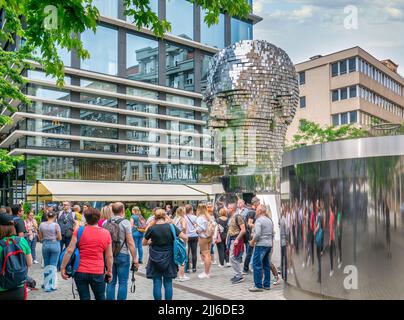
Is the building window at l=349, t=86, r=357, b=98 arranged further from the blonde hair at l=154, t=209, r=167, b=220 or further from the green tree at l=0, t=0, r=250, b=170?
the blonde hair at l=154, t=209, r=167, b=220

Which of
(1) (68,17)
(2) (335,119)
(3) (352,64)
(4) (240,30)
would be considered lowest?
(1) (68,17)

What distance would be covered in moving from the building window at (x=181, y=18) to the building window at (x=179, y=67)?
5.28ft

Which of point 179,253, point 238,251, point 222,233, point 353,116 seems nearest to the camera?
point 179,253

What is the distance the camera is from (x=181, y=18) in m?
50.3

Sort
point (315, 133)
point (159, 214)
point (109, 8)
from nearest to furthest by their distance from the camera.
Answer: point (159, 214)
point (315, 133)
point (109, 8)

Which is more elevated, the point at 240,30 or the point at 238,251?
the point at 240,30

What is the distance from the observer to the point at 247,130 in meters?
21.2

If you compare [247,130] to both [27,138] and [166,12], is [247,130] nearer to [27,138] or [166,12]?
[27,138]

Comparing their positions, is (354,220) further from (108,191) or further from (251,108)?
(108,191)

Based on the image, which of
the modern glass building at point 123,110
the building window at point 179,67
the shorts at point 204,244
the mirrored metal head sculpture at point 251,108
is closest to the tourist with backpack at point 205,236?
the shorts at point 204,244

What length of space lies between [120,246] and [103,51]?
134 ft

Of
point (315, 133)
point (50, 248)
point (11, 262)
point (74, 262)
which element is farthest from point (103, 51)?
point (11, 262)

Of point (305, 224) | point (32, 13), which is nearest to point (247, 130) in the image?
point (305, 224)

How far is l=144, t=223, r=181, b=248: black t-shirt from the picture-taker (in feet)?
21.7
